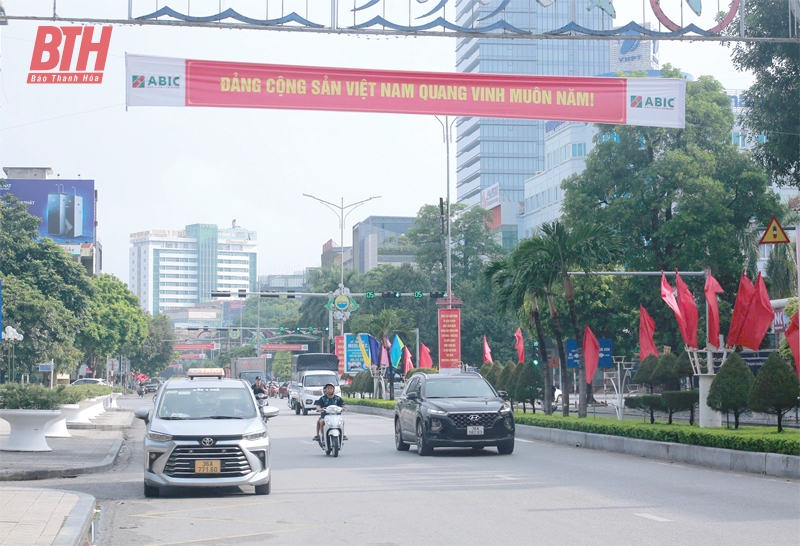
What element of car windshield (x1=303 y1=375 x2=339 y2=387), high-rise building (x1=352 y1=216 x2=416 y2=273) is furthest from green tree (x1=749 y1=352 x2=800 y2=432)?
high-rise building (x1=352 y1=216 x2=416 y2=273)

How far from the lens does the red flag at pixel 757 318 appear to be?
21.5m

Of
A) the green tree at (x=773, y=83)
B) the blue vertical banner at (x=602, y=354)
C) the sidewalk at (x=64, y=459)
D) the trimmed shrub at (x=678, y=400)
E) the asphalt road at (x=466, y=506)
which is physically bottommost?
the sidewalk at (x=64, y=459)

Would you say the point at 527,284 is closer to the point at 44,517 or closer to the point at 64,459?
the point at 64,459

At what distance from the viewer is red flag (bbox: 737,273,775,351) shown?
21484 mm

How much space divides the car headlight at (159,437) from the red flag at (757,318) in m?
13.1

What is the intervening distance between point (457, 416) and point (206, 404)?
24.3 feet

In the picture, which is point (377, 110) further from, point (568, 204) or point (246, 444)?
point (568, 204)

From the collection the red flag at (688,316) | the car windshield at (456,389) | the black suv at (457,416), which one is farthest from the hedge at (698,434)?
the car windshield at (456,389)

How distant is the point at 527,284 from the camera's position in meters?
28.6

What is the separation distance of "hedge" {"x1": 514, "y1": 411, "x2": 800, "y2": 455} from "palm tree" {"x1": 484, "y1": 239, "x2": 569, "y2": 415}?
3435 mm

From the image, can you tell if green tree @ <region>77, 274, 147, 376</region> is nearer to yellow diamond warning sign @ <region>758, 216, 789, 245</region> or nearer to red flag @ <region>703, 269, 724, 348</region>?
red flag @ <region>703, 269, 724, 348</region>

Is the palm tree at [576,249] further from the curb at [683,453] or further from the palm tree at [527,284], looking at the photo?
the curb at [683,453]

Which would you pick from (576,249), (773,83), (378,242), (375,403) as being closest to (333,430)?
(576,249)

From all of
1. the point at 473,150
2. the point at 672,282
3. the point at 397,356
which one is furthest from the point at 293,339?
the point at 672,282
